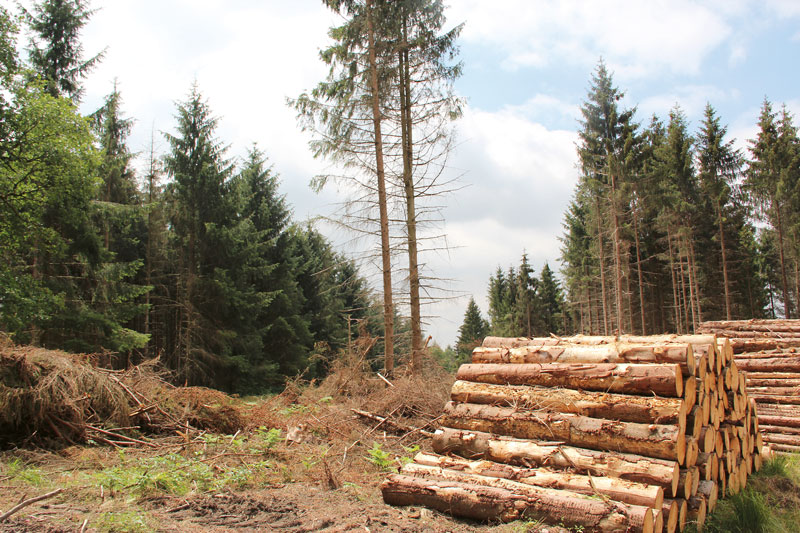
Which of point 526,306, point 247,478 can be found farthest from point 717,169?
point 247,478

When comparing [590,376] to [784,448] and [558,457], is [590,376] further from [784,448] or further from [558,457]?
[784,448]

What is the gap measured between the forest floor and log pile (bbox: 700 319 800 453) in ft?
19.6

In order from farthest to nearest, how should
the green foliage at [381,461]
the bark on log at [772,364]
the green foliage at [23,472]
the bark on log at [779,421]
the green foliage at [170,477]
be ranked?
the bark on log at [772,364]
the bark on log at [779,421]
the green foliage at [381,461]
the green foliage at [23,472]
the green foliage at [170,477]

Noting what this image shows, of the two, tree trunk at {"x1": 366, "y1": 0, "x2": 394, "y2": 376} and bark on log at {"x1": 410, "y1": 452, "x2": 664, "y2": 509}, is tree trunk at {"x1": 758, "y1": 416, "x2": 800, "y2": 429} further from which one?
tree trunk at {"x1": 366, "y1": 0, "x2": 394, "y2": 376}

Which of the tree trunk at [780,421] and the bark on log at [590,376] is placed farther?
the tree trunk at [780,421]

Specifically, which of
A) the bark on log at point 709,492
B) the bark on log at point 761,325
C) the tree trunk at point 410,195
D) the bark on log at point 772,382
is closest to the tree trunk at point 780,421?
the bark on log at point 772,382

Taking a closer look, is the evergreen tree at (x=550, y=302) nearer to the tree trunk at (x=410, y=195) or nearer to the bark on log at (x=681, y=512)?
the tree trunk at (x=410, y=195)

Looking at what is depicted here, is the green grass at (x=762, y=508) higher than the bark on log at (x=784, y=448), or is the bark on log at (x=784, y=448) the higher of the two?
the green grass at (x=762, y=508)

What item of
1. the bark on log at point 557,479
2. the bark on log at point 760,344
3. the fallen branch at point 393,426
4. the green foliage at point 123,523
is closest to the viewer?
the green foliage at point 123,523

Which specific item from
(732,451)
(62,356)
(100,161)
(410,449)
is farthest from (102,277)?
(732,451)

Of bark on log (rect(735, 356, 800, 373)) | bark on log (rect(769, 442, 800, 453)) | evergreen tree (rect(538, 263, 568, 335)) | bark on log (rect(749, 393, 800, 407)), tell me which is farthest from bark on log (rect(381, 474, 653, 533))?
evergreen tree (rect(538, 263, 568, 335))

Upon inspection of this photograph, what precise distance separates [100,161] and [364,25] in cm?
1092

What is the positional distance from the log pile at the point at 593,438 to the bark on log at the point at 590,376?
12 millimetres

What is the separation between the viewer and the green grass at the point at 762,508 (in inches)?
189
